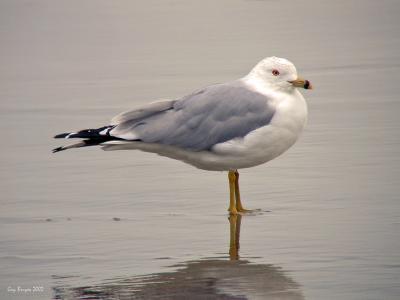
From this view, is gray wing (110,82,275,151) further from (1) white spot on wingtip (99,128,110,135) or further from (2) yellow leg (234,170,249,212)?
(2) yellow leg (234,170,249,212)

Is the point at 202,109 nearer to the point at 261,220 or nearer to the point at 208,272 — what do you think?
the point at 261,220

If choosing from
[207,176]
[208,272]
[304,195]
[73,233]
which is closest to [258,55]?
[207,176]

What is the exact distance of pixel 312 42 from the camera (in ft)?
48.5

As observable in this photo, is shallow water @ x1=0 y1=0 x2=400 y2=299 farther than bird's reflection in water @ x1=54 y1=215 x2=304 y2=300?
Yes

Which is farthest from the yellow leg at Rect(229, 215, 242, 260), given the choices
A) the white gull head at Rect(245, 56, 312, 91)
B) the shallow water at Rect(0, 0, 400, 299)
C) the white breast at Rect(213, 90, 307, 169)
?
the white gull head at Rect(245, 56, 312, 91)

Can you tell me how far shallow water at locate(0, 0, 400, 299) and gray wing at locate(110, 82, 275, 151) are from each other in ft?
1.37

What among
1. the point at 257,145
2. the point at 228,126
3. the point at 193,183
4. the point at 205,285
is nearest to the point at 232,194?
the point at 257,145

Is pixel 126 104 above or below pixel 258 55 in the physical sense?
below

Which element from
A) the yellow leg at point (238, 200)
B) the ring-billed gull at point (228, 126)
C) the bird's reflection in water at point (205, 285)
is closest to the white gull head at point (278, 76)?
the ring-billed gull at point (228, 126)

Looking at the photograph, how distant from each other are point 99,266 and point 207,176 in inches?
100

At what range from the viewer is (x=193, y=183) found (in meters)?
8.69

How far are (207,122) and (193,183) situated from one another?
2.11ft

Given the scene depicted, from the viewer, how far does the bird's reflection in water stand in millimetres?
5918

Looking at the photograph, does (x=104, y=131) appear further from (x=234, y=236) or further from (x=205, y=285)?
(x=205, y=285)
